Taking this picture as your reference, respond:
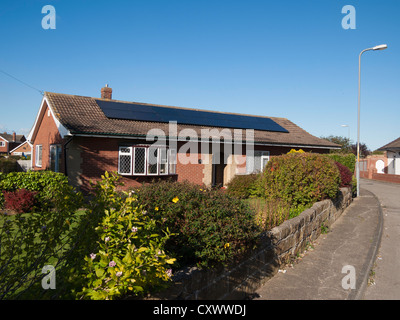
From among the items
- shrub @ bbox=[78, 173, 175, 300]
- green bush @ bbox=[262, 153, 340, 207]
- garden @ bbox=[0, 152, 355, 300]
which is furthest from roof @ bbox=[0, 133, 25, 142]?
shrub @ bbox=[78, 173, 175, 300]

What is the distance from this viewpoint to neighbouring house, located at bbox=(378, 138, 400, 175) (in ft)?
112

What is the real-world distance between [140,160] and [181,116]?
508cm

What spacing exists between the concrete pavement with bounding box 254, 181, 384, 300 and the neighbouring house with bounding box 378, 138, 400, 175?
96.6ft

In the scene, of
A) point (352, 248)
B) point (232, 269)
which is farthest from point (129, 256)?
point (352, 248)

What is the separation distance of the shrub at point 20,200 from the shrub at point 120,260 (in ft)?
26.5

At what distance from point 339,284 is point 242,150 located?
12031 mm

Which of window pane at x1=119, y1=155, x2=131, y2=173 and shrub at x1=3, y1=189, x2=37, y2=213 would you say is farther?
window pane at x1=119, y1=155, x2=131, y2=173

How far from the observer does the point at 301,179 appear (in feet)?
30.5

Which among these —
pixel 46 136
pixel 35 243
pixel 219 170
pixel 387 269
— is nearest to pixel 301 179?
pixel 387 269

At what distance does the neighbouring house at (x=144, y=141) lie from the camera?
12.6 meters

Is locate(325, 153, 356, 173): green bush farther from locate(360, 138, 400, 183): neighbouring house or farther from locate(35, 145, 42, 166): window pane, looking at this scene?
locate(35, 145, 42, 166): window pane

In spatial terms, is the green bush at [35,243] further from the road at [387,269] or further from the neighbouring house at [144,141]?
the neighbouring house at [144,141]

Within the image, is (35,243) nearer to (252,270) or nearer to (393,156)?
(252,270)
